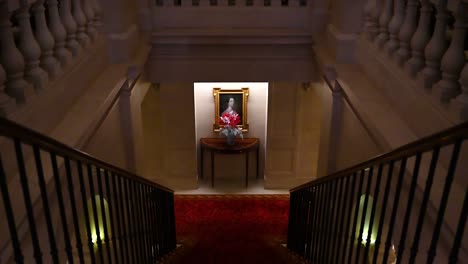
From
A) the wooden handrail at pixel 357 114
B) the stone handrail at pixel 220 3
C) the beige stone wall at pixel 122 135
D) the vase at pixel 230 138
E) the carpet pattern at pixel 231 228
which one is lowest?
the carpet pattern at pixel 231 228

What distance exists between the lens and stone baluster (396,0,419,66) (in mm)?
3641

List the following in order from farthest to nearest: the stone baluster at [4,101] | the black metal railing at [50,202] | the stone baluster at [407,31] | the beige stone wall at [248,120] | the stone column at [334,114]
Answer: the beige stone wall at [248,120] → the stone column at [334,114] → the stone baluster at [407,31] → the stone baluster at [4,101] → the black metal railing at [50,202]

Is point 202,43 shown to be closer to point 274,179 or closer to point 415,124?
point 415,124

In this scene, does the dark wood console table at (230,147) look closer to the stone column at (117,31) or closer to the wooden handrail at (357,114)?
the wooden handrail at (357,114)

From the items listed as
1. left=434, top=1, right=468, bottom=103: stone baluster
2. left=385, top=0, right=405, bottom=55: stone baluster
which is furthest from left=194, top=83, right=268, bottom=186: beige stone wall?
left=434, top=1, right=468, bottom=103: stone baluster

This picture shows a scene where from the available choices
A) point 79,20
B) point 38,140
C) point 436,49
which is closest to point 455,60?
point 436,49

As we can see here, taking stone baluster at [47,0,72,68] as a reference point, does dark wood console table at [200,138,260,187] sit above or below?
below

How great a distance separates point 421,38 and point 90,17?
2.71 metres

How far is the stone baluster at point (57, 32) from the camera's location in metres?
3.62

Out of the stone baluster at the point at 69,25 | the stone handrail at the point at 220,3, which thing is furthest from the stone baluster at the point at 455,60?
the stone handrail at the point at 220,3

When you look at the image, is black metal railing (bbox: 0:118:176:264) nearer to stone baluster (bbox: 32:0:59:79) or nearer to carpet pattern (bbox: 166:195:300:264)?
stone baluster (bbox: 32:0:59:79)

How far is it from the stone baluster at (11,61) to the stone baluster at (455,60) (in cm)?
251

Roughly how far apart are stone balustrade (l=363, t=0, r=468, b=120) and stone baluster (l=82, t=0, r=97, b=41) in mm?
2482

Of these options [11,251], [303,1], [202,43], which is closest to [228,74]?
[202,43]
